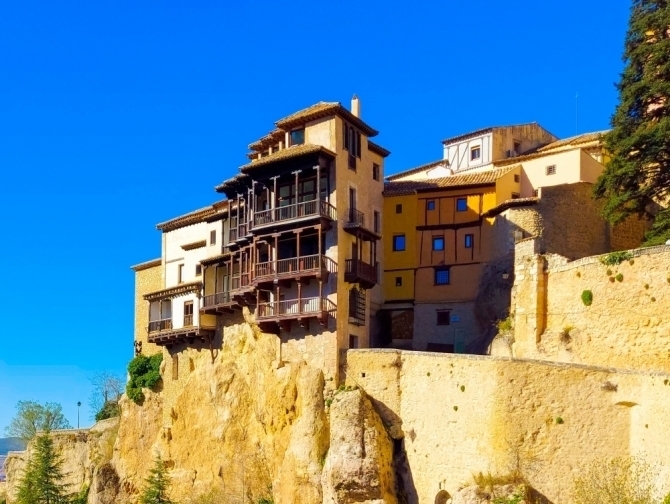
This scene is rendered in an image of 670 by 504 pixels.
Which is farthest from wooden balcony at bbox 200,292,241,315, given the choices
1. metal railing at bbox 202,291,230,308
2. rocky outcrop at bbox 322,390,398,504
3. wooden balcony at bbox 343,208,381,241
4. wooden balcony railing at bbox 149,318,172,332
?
rocky outcrop at bbox 322,390,398,504

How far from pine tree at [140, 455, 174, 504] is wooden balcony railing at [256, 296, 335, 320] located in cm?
1053

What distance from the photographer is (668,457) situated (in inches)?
1326

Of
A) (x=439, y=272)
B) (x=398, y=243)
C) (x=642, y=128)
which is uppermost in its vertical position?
(x=642, y=128)

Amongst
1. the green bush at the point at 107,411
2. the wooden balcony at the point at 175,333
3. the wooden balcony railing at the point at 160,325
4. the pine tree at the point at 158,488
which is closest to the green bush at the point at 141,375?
the wooden balcony at the point at 175,333

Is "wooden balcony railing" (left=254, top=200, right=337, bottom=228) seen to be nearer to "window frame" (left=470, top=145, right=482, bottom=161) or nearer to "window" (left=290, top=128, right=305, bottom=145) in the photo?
"window" (left=290, top=128, right=305, bottom=145)

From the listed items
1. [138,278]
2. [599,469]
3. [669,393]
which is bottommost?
A: [599,469]

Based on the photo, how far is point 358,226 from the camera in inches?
1844

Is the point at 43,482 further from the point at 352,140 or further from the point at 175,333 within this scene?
the point at 352,140

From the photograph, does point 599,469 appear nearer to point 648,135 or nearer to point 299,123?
point 648,135

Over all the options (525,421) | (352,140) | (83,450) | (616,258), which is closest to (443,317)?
(352,140)

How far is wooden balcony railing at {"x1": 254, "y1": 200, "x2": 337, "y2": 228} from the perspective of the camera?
1824 inches

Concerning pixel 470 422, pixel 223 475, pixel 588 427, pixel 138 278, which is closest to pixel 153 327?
pixel 138 278

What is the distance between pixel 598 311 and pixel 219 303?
21.4 m

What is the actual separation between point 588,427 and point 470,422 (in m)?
4.79
